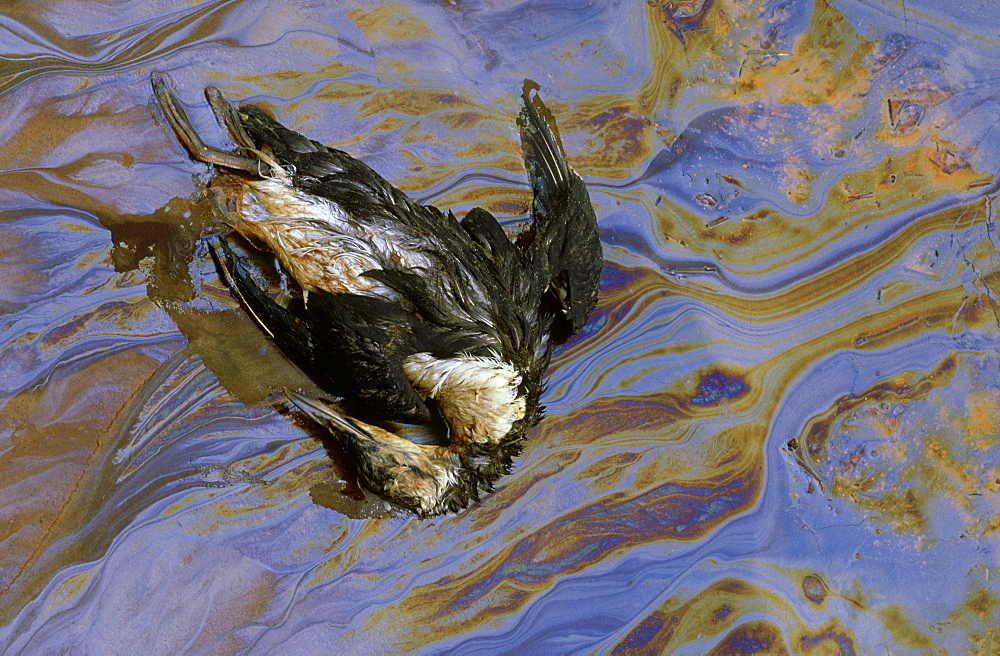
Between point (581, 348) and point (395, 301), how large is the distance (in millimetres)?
810

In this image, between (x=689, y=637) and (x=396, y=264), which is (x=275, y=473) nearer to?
(x=396, y=264)

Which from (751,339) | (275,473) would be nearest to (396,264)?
(275,473)

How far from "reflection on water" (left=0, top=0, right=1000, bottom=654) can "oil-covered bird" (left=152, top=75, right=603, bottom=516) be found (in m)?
0.26

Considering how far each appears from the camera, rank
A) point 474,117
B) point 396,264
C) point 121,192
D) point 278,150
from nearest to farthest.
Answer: point 396,264
point 278,150
point 121,192
point 474,117

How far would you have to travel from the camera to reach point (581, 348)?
222cm

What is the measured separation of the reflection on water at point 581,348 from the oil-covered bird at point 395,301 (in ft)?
0.87

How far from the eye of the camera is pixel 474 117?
2.19m

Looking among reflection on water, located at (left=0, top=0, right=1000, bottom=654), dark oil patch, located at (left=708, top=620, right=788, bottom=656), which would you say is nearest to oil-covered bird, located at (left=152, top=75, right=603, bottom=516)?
reflection on water, located at (left=0, top=0, right=1000, bottom=654)

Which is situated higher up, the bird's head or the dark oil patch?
the bird's head

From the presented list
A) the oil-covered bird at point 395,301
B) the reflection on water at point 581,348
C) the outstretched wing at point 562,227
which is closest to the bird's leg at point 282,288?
the oil-covered bird at point 395,301

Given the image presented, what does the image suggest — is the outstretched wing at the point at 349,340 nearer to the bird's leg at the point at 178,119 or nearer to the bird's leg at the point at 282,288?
the bird's leg at the point at 282,288

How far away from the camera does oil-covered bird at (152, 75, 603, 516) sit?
1.72 metres

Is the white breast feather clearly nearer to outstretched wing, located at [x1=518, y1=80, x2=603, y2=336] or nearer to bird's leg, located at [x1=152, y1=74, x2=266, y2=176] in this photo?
outstretched wing, located at [x1=518, y1=80, x2=603, y2=336]

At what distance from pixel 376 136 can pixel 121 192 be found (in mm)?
912
